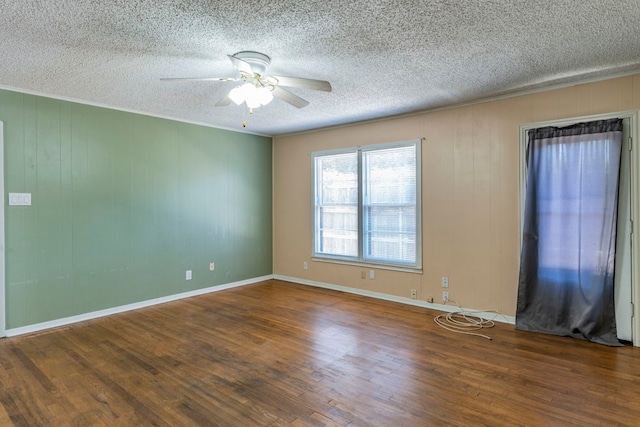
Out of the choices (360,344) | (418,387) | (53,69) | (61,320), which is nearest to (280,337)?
(360,344)

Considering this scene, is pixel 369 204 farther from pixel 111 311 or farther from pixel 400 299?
pixel 111 311

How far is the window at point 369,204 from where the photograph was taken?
4703 millimetres

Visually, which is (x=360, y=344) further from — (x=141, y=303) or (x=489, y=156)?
(x=141, y=303)

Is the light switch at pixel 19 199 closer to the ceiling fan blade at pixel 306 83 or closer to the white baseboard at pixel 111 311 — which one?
the white baseboard at pixel 111 311

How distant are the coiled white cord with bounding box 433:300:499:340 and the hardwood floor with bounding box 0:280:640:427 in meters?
0.15

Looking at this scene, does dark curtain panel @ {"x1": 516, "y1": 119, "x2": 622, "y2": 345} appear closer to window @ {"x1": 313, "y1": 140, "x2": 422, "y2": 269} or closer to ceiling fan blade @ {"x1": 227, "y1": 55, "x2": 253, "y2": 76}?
window @ {"x1": 313, "y1": 140, "x2": 422, "y2": 269}

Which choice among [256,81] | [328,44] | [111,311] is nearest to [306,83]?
[328,44]

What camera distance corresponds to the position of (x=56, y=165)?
3893mm

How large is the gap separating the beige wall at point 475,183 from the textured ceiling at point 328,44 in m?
0.23

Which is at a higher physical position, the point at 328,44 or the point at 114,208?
the point at 328,44

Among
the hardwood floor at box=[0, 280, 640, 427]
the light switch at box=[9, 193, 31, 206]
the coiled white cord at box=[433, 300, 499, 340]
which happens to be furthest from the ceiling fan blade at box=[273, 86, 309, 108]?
the light switch at box=[9, 193, 31, 206]

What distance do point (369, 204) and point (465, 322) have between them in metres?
1.99

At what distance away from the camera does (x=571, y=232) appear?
11.3 ft

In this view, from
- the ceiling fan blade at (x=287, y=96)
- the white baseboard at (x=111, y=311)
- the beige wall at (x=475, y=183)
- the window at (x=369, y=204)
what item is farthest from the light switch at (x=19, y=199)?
the beige wall at (x=475, y=183)
